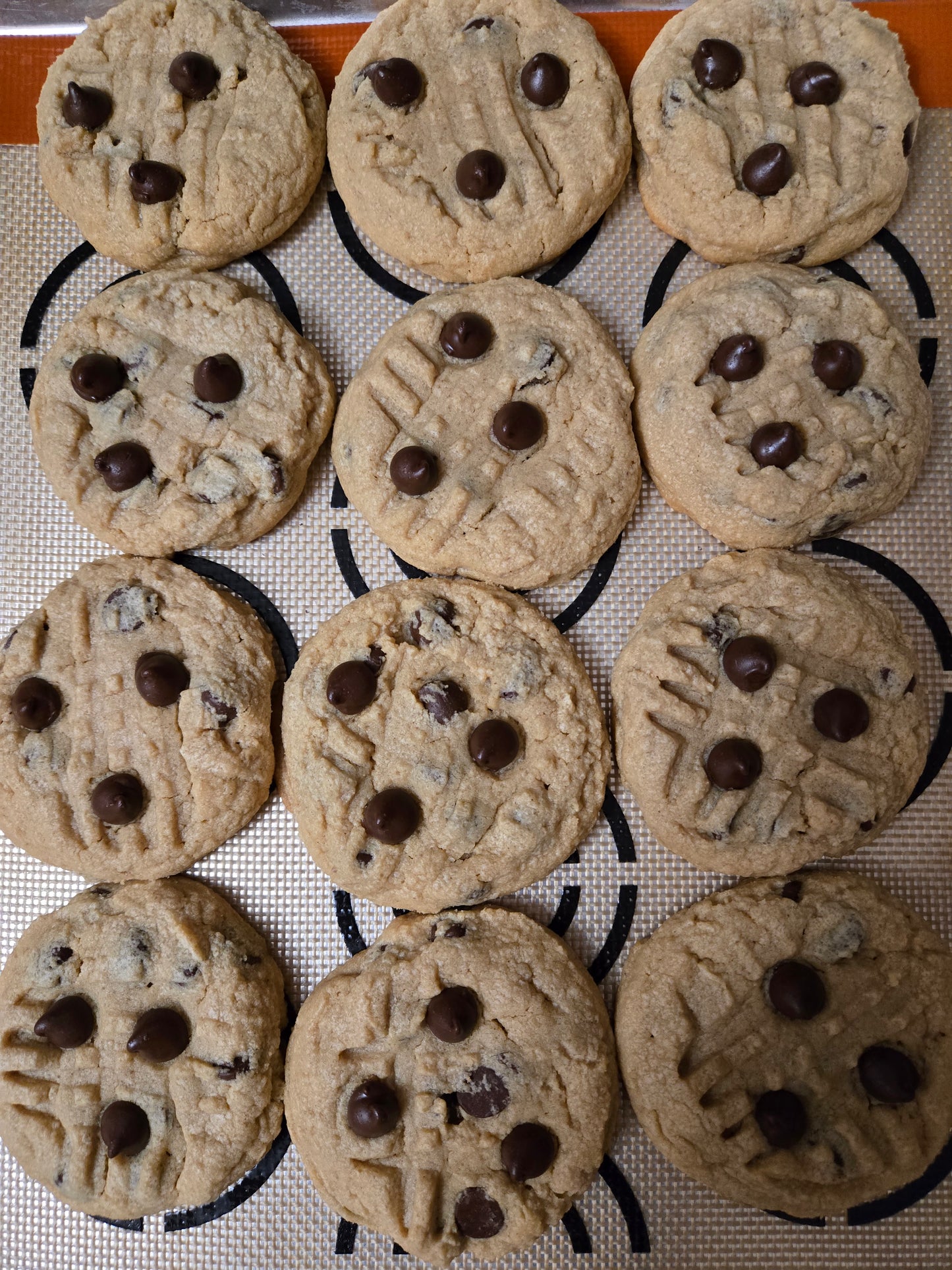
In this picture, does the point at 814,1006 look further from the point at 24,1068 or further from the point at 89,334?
the point at 89,334

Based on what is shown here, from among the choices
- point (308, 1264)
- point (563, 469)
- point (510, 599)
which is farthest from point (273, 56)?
point (308, 1264)

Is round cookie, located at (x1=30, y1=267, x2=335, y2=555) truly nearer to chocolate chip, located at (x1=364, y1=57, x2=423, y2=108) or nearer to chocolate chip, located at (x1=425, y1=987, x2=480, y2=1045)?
chocolate chip, located at (x1=364, y1=57, x2=423, y2=108)

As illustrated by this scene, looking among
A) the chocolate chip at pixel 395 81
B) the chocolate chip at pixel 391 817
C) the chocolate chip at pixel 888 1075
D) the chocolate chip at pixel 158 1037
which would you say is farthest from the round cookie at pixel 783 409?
the chocolate chip at pixel 158 1037

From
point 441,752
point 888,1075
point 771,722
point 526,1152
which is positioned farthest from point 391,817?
point 888,1075

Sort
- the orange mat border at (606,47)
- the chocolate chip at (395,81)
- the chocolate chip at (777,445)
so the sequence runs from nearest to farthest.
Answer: the chocolate chip at (777,445) < the chocolate chip at (395,81) < the orange mat border at (606,47)

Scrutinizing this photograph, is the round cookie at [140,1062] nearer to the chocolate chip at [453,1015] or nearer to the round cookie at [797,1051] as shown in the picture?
the chocolate chip at [453,1015]

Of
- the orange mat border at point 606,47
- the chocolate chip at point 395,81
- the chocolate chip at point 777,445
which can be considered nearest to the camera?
the chocolate chip at point 777,445

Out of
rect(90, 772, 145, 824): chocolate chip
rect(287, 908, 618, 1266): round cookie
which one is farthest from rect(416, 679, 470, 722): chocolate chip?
rect(90, 772, 145, 824): chocolate chip
